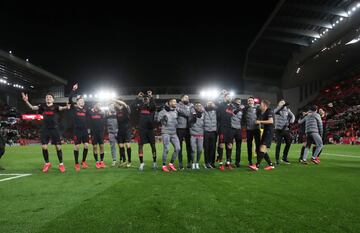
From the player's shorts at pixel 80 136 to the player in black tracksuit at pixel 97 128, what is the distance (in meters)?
0.44

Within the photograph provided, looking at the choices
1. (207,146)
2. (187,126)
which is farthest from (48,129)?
(207,146)

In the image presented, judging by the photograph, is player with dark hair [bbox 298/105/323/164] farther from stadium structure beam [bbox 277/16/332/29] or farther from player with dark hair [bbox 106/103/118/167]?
stadium structure beam [bbox 277/16/332/29]

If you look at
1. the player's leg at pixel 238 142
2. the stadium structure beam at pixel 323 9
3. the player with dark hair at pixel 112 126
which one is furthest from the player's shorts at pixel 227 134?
the stadium structure beam at pixel 323 9

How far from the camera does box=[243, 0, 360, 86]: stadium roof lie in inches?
1151

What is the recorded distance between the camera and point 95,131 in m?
10.3

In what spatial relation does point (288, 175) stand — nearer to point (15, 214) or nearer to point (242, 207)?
point (242, 207)

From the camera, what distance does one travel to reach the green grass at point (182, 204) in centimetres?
371

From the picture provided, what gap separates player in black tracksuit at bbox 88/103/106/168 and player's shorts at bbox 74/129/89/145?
44 cm

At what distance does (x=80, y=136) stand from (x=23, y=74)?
41466 millimetres

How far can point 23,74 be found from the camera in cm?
4528

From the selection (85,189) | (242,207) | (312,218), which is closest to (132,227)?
(242,207)

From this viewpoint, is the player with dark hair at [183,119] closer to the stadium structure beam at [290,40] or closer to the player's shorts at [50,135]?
the player's shorts at [50,135]

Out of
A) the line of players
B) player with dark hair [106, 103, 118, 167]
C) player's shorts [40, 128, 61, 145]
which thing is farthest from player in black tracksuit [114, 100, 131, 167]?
player's shorts [40, 128, 61, 145]

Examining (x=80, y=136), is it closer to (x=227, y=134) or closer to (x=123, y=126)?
(x=123, y=126)
